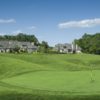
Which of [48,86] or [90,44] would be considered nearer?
[48,86]

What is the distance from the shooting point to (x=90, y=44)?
154 m

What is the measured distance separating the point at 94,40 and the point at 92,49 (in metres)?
16.4

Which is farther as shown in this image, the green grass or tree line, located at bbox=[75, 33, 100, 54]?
tree line, located at bbox=[75, 33, 100, 54]

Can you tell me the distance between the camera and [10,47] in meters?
148

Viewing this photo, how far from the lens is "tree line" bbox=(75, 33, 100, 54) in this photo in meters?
142

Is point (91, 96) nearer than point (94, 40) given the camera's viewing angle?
Yes

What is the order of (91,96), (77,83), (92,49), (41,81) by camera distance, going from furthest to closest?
(92,49), (41,81), (77,83), (91,96)

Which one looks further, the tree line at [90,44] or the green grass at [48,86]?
the tree line at [90,44]

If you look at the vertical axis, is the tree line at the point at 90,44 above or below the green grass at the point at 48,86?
above

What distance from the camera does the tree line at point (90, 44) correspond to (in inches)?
5581

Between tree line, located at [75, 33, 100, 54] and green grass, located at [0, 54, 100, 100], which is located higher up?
tree line, located at [75, 33, 100, 54]

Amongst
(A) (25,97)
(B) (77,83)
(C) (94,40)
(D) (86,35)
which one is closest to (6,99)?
(A) (25,97)

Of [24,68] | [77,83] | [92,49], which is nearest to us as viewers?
[77,83]

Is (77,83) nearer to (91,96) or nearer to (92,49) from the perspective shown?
(91,96)
